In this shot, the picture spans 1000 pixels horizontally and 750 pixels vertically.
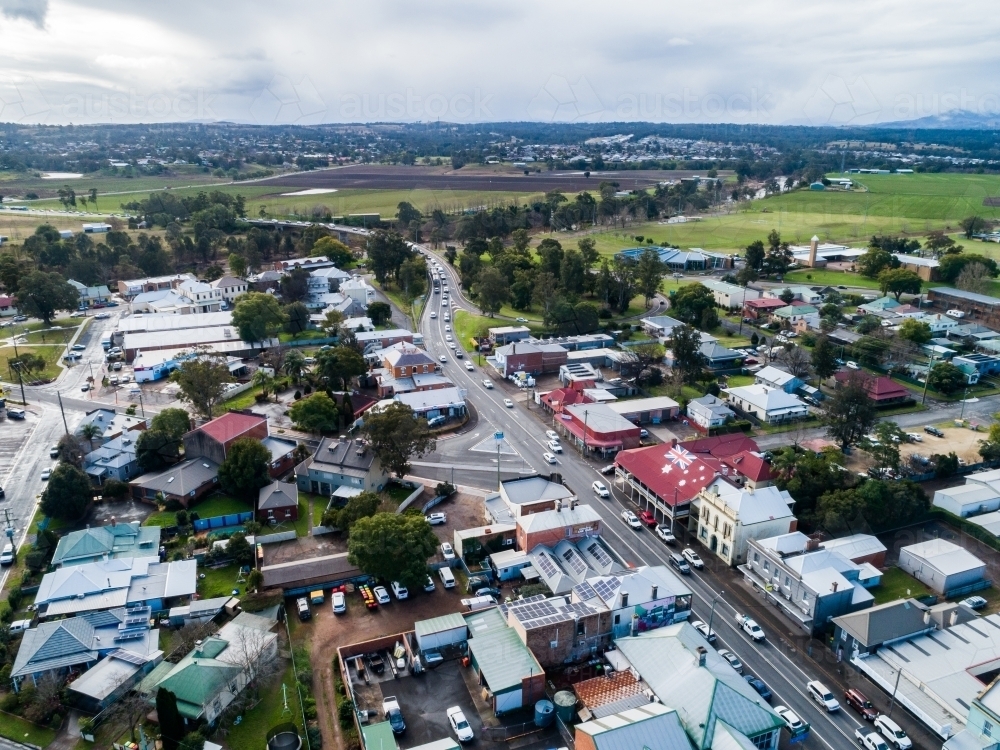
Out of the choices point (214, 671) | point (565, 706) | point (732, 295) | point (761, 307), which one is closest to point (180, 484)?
point (214, 671)

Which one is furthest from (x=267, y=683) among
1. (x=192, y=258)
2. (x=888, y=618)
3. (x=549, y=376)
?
(x=192, y=258)

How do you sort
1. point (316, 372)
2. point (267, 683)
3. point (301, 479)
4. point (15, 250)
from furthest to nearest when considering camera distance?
point (15, 250) → point (316, 372) → point (301, 479) → point (267, 683)

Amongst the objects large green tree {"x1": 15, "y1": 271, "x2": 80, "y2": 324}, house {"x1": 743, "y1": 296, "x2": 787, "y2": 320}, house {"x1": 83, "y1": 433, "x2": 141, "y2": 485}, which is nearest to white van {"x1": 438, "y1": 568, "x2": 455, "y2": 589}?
house {"x1": 83, "y1": 433, "x2": 141, "y2": 485}

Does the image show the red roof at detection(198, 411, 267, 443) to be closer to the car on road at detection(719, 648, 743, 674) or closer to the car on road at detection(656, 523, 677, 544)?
the car on road at detection(656, 523, 677, 544)

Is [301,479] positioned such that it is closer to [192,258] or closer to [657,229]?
[192,258]

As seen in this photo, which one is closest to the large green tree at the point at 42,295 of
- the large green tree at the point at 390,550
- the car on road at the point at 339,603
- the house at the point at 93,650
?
the house at the point at 93,650
